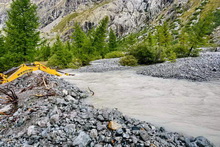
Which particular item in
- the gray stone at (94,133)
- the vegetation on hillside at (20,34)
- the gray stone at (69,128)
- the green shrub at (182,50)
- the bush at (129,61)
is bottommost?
the gray stone at (94,133)

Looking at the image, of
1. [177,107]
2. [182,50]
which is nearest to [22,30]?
[177,107]

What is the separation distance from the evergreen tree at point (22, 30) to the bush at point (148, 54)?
44.9 feet

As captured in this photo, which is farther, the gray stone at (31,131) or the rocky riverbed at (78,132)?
the gray stone at (31,131)

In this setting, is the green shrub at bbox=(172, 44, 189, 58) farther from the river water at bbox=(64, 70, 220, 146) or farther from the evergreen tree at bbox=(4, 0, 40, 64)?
the evergreen tree at bbox=(4, 0, 40, 64)

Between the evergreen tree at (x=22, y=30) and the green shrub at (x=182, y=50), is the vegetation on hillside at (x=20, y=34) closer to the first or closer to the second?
the evergreen tree at (x=22, y=30)

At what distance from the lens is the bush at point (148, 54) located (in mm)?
17656

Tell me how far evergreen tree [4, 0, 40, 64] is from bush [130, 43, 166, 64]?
1369 cm

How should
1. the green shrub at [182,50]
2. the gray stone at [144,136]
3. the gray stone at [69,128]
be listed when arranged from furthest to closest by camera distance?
the green shrub at [182,50] < the gray stone at [69,128] < the gray stone at [144,136]

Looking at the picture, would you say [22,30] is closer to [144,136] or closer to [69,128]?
[69,128]

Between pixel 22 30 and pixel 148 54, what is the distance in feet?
53.8

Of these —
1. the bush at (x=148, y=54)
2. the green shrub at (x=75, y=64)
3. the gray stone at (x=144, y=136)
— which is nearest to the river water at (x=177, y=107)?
the gray stone at (x=144, y=136)

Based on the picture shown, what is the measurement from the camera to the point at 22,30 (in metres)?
14.5

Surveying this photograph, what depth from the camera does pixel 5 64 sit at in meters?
14.6

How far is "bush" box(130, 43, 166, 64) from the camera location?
57.9 ft
